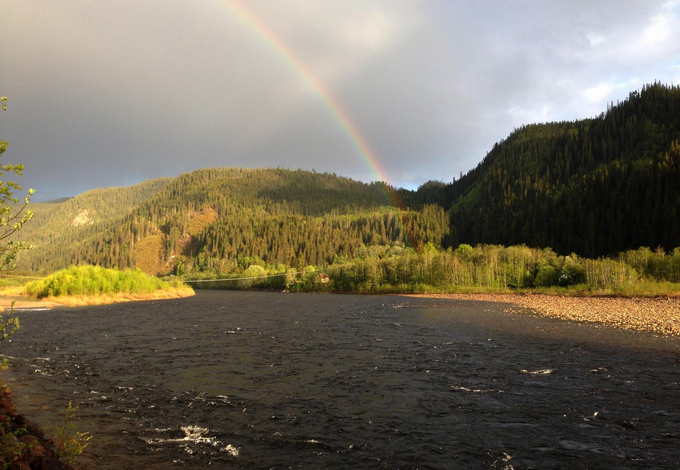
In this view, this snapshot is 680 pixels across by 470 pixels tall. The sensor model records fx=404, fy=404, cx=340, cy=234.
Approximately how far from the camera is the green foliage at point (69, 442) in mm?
10776

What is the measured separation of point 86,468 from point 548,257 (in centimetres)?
12780

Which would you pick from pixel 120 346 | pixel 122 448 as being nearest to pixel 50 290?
pixel 120 346

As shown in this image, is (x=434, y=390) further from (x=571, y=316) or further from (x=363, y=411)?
(x=571, y=316)

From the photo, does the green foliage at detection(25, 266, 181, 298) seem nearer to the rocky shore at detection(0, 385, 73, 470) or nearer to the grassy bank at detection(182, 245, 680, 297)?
the grassy bank at detection(182, 245, 680, 297)

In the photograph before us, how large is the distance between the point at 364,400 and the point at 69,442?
417 inches

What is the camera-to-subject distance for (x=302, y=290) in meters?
178

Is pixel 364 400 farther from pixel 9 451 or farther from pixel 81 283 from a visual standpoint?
pixel 81 283

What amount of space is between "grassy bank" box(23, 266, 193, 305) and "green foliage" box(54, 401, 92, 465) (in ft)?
256

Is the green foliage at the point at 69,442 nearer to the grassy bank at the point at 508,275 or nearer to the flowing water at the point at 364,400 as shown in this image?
the flowing water at the point at 364,400

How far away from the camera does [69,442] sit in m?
11.7

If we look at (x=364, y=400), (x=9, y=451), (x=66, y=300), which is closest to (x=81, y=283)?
(x=66, y=300)

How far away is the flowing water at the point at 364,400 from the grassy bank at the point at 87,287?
5416 centimetres

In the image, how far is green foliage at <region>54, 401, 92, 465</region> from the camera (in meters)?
10.8

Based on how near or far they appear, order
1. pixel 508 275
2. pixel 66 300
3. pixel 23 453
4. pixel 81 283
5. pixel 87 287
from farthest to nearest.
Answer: pixel 508 275
pixel 87 287
pixel 81 283
pixel 66 300
pixel 23 453
